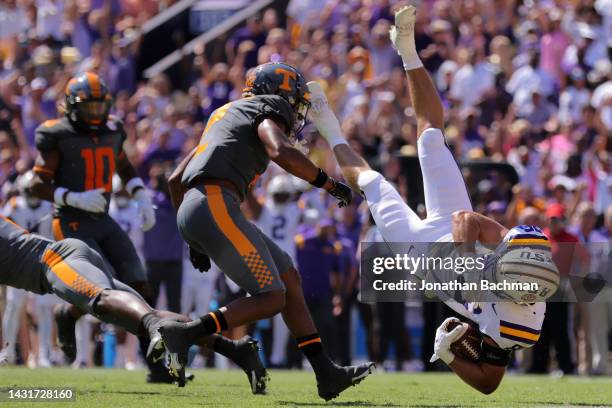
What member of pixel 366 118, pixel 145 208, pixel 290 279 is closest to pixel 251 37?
pixel 366 118

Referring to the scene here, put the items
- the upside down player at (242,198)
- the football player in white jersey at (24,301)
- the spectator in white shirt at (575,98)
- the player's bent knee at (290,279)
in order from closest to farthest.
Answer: the upside down player at (242,198), the player's bent knee at (290,279), the football player in white jersey at (24,301), the spectator in white shirt at (575,98)

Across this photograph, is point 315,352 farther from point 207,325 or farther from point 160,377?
point 160,377

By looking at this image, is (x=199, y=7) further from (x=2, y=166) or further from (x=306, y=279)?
(x=306, y=279)

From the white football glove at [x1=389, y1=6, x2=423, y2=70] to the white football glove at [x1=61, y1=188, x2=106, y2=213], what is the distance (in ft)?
7.87

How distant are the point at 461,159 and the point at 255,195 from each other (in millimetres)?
2278

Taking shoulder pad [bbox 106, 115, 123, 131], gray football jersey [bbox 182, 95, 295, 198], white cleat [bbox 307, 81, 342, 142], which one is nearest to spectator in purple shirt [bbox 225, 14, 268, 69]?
shoulder pad [bbox 106, 115, 123, 131]

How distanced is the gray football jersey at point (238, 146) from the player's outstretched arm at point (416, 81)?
52.2 inches

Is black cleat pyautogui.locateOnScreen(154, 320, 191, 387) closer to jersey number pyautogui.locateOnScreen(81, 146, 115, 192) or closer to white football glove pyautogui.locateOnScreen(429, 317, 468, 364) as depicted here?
white football glove pyautogui.locateOnScreen(429, 317, 468, 364)

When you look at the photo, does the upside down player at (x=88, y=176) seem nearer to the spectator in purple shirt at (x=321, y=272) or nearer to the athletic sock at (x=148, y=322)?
the athletic sock at (x=148, y=322)

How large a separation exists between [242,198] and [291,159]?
59 cm

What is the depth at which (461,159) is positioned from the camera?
13586mm

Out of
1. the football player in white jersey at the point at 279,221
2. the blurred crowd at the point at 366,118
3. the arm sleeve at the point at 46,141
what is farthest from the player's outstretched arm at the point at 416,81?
the football player in white jersey at the point at 279,221

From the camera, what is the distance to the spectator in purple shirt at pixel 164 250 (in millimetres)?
13109

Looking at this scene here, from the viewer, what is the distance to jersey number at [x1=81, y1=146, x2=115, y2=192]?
30.3ft
